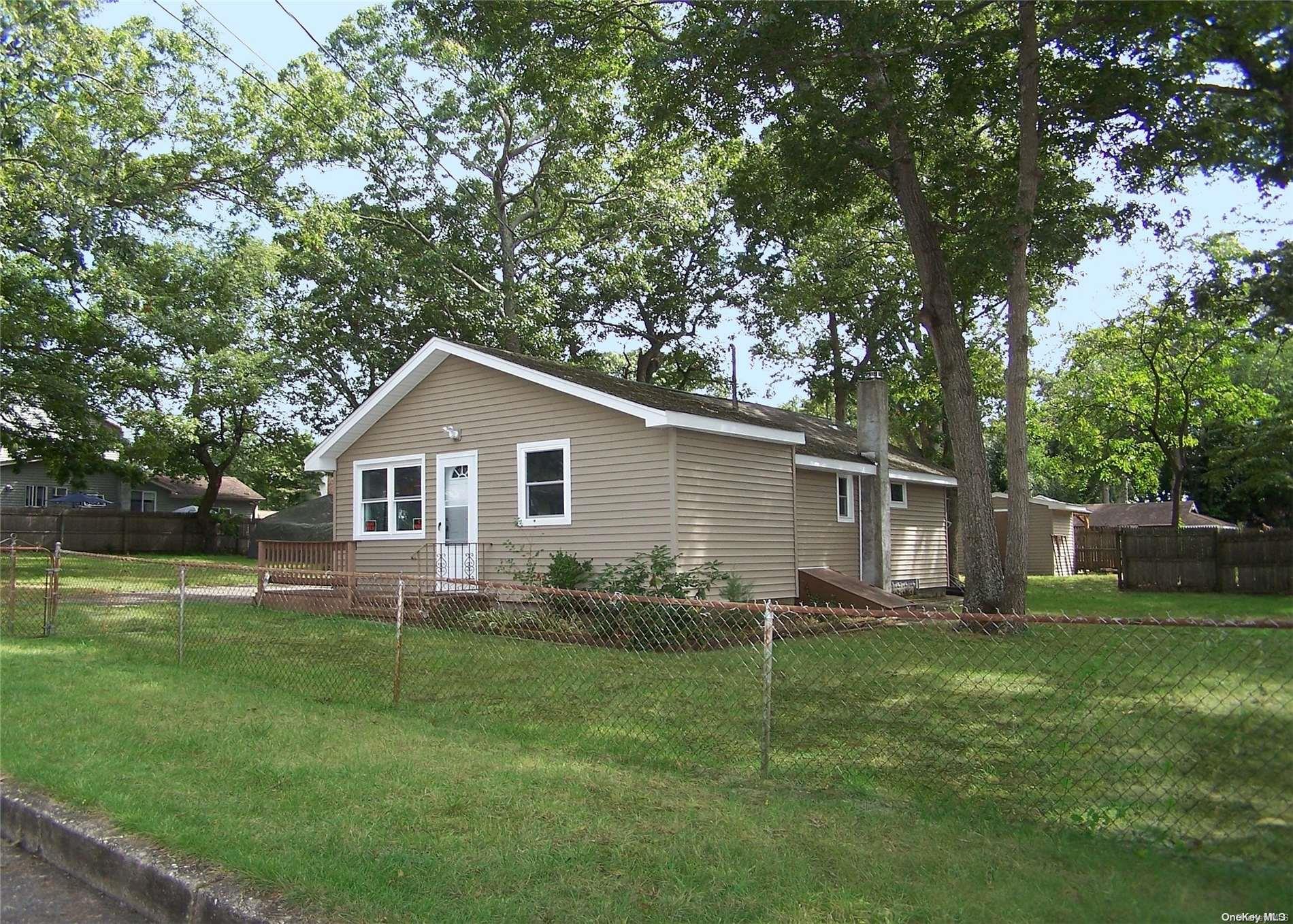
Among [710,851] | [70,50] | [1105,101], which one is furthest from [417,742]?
[70,50]

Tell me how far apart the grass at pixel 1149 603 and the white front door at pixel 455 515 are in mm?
10263

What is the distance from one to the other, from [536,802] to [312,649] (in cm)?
537

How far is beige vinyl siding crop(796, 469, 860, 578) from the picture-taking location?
16.4m

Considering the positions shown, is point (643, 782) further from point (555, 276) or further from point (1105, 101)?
point (555, 276)

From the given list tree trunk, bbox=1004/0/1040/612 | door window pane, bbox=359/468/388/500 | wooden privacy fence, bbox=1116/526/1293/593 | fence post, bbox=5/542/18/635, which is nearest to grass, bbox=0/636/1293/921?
fence post, bbox=5/542/18/635

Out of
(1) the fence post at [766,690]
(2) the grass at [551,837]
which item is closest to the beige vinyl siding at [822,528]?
(1) the fence post at [766,690]

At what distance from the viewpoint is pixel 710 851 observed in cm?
411

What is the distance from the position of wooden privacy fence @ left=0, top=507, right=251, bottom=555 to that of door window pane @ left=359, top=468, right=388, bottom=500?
63.0ft

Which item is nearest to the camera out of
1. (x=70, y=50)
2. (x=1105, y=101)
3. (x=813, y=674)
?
(x=813, y=674)

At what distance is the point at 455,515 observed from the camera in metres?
15.1

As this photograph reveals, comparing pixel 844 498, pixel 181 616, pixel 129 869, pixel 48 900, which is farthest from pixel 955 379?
pixel 48 900

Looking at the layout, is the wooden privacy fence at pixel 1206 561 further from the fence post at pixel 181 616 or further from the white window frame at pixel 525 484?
the fence post at pixel 181 616

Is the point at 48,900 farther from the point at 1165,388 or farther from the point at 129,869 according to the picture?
the point at 1165,388

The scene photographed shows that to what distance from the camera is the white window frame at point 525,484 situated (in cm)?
1364
